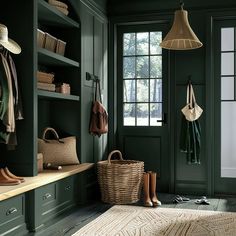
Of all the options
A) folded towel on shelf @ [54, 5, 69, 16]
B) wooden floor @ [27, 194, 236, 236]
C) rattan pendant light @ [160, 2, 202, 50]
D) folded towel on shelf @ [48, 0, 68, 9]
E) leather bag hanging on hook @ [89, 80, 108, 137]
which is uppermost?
folded towel on shelf @ [48, 0, 68, 9]

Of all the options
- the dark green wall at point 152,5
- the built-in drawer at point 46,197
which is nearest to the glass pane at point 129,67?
the dark green wall at point 152,5

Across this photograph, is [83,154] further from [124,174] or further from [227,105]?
[227,105]

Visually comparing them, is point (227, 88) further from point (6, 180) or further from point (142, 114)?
point (6, 180)

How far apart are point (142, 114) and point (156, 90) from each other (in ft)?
1.31

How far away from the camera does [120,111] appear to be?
5.68 m

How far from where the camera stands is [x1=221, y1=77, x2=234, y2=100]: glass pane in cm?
528

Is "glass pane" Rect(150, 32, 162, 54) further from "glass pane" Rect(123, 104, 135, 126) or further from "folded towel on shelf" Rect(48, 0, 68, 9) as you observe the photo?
"folded towel on shelf" Rect(48, 0, 68, 9)

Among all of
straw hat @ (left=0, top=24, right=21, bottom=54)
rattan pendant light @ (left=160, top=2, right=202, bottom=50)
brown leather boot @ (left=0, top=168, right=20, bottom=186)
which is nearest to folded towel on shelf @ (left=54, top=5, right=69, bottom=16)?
straw hat @ (left=0, top=24, right=21, bottom=54)

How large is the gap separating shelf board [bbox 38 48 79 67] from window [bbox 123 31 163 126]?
129 cm

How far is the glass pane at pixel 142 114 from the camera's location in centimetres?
561

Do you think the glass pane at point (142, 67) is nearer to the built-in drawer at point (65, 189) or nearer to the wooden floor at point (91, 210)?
the wooden floor at point (91, 210)

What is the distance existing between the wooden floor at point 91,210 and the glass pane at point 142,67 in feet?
5.65

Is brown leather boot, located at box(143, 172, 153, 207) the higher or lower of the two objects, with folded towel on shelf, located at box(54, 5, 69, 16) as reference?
lower

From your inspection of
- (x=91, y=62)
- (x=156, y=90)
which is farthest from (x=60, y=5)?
(x=156, y=90)
